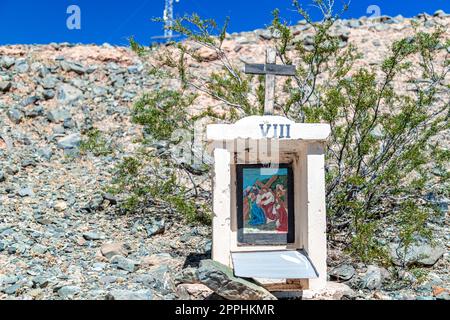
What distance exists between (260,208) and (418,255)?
7.89ft

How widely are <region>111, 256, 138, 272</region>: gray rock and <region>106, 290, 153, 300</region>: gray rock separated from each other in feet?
3.45

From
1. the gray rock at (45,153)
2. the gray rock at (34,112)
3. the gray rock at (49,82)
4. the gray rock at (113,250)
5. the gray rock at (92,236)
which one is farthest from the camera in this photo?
the gray rock at (49,82)

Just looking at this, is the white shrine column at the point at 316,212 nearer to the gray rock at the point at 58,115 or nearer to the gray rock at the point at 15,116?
the gray rock at the point at 58,115

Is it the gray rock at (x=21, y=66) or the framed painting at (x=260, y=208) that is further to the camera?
the gray rock at (x=21, y=66)

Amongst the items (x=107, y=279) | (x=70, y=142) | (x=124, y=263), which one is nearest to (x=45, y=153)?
(x=70, y=142)

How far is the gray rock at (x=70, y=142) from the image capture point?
41.7 feet

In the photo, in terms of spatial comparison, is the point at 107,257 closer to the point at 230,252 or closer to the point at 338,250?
the point at 230,252

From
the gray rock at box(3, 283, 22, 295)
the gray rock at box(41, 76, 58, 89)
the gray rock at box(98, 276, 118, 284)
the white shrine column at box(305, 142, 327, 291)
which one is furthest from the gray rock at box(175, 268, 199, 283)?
the gray rock at box(41, 76, 58, 89)

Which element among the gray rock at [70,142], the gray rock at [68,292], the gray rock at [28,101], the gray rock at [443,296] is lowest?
the gray rock at [443,296]

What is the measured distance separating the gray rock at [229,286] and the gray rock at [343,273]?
1.67 m

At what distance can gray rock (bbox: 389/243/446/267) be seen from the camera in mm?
6836

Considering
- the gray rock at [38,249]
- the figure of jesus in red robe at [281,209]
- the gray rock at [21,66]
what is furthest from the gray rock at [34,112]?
the figure of jesus in red robe at [281,209]

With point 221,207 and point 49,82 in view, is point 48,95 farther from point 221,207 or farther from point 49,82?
point 221,207
